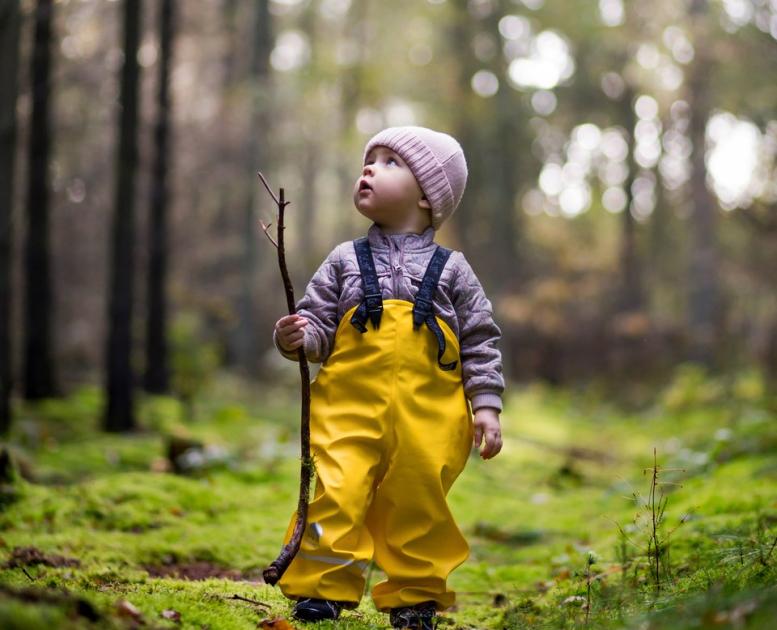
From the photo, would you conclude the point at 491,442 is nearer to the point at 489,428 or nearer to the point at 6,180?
the point at 489,428

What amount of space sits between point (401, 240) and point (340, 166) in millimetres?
26491

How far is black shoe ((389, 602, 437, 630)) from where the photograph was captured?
304 centimetres

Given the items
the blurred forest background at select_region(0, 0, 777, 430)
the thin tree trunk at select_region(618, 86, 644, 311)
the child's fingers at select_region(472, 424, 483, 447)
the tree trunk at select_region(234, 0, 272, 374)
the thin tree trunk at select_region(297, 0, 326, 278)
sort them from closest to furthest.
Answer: the child's fingers at select_region(472, 424, 483, 447) → the blurred forest background at select_region(0, 0, 777, 430) → the tree trunk at select_region(234, 0, 272, 374) → the thin tree trunk at select_region(297, 0, 326, 278) → the thin tree trunk at select_region(618, 86, 644, 311)

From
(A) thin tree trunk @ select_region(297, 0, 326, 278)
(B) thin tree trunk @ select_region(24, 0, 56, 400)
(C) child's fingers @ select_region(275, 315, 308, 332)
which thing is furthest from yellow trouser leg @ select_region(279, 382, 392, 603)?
(A) thin tree trunk @ select_region(297, 0, 326, 278)

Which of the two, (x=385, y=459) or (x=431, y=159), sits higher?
(x=431, y=159)

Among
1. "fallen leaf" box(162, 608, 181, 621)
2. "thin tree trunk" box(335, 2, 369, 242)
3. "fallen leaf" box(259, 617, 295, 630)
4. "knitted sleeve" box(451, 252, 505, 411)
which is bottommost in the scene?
"fallen leaf" box(259, 617, 295, 630)

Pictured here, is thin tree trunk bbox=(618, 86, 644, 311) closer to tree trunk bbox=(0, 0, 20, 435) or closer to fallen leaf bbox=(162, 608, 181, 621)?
tree trunk bbox=(0, 0, 20, 435)

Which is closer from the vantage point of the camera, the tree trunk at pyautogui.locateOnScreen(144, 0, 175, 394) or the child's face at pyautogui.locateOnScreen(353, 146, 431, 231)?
the child's face at pyautogui.locateOnScreen(353, 146, 431, 231)

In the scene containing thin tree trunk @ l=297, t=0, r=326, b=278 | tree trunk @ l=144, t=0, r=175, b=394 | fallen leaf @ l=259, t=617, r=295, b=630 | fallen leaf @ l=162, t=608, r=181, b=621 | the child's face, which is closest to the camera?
fallen leaf @ l=162, t=608, r=181, b=621

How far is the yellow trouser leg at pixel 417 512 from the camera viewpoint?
300cm

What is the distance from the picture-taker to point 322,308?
320 centimetres

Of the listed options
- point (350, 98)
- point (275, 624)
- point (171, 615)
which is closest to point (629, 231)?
point (350, 98)

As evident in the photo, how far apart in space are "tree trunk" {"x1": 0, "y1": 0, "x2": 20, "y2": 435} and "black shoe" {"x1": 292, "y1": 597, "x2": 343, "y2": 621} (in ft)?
18.3

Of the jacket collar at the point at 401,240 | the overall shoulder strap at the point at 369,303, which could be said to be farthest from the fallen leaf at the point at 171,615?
the jacket collar at the point at 401,240
